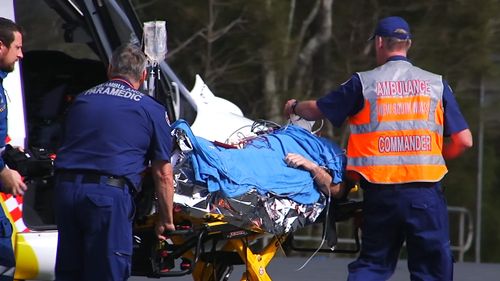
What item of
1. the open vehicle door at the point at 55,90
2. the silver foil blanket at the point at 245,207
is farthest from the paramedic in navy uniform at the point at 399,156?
the open vehicle door at the point at 55,90

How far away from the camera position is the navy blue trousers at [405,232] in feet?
22.4

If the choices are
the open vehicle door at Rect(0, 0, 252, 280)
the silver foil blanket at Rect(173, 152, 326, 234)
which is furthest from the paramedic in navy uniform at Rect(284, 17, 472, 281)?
the open vehicle door at Rect(0, 0, 252, 280)

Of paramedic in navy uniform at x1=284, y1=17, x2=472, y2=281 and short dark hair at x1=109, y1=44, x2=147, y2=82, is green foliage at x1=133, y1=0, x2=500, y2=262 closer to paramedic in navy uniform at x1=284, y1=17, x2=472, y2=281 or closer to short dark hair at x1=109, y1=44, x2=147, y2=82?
paramedic in navy uniform at x1=284, y1=17, x2=472, y2=281

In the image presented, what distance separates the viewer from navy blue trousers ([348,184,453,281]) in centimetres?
681

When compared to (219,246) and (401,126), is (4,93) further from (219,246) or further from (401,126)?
(401,126)

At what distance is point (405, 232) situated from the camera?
691cm

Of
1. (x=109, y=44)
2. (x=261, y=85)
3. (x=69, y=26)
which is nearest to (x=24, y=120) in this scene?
(x=109, y=44)

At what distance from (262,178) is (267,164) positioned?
112 millimetres

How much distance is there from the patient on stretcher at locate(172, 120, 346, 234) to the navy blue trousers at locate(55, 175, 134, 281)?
49 cm

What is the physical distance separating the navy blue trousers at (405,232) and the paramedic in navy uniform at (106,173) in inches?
42.9

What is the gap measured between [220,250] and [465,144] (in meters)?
1.53

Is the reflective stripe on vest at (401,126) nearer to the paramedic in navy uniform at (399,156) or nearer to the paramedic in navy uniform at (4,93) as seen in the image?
the paramedic in navy uniform at (399,156)

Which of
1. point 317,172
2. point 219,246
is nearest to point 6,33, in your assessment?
point 317,172

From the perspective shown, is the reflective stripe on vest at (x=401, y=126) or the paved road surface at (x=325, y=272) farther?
the paved road surface at (x=325, y=272)
